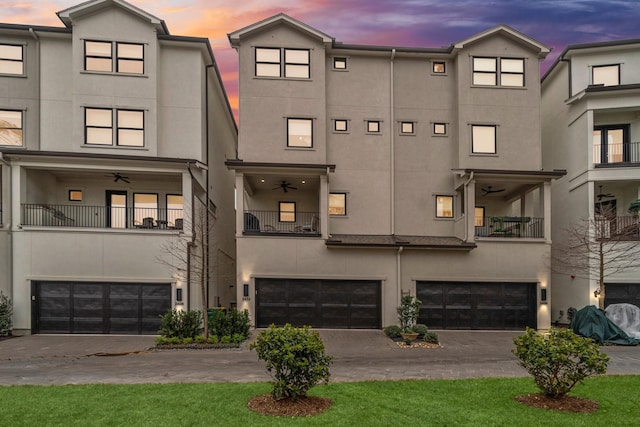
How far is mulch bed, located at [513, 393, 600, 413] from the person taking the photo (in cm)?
691

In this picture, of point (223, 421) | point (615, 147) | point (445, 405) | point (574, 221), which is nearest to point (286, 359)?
point (223, 421)

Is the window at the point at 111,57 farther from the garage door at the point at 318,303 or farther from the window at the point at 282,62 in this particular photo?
Result: the garage door at the point at 318,303

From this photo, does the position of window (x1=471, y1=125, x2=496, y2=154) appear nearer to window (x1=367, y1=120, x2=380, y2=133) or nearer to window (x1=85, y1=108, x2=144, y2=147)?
window (x1=367, y1=120, x2=380, y2=133)

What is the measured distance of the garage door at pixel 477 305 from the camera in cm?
1789

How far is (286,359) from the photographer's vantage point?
21.9ft

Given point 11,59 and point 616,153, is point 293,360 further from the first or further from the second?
point 616,153

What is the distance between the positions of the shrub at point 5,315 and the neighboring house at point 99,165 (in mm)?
268

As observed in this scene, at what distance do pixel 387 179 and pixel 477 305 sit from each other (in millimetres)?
7110

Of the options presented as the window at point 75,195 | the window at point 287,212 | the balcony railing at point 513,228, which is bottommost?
the balcony railing at point 513,228

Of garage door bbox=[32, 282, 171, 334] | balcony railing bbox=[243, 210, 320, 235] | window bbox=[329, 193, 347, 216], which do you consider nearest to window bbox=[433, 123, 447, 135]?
window bbox=[329, 193, 347, 216]

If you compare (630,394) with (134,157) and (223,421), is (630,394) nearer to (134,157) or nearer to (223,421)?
(223,421)

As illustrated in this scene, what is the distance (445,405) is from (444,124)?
15.3 meters

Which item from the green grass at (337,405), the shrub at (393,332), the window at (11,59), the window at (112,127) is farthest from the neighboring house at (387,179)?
the window at (11,59)

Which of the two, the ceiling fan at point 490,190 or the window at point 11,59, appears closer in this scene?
the window at point 11,59
